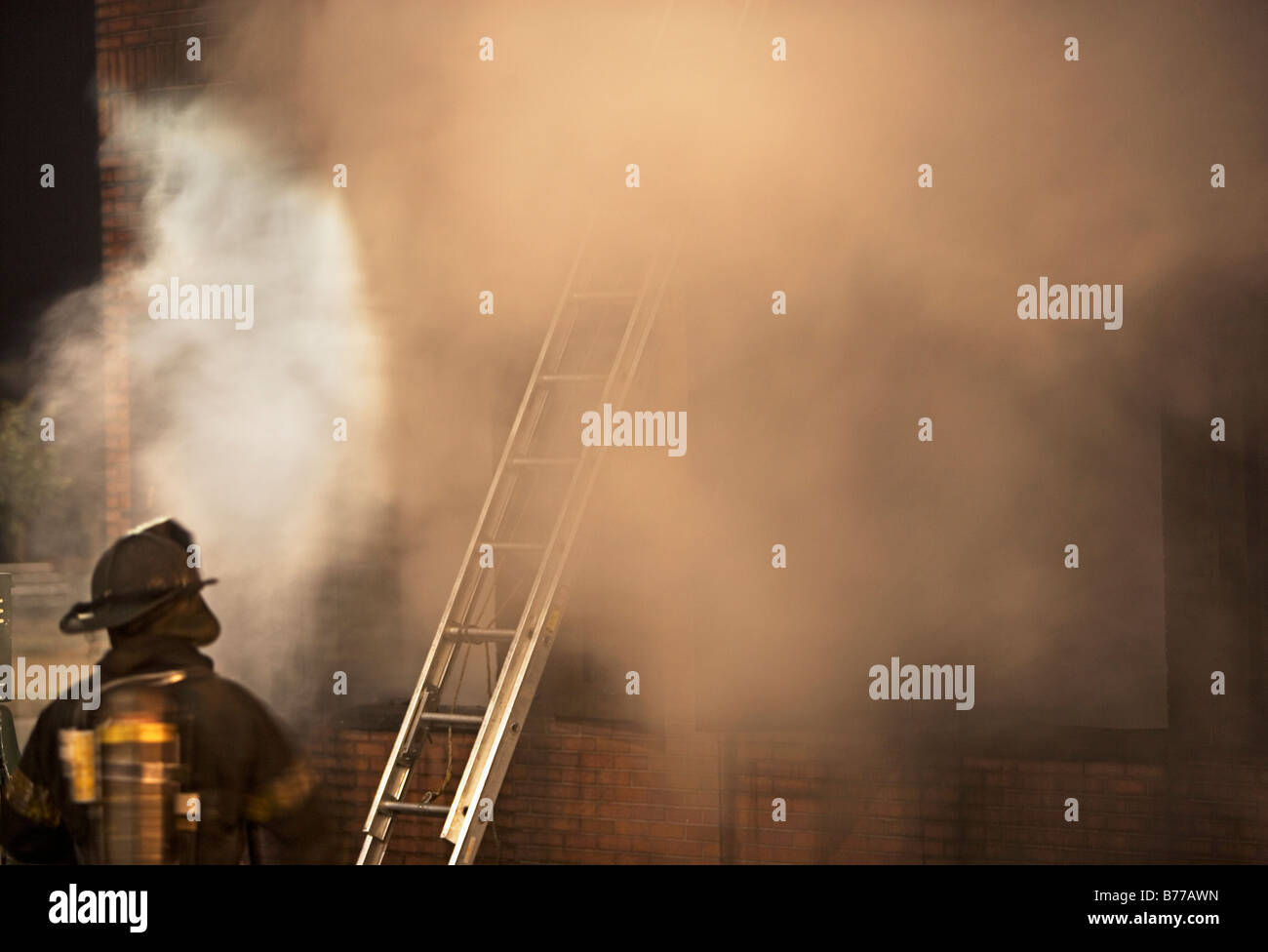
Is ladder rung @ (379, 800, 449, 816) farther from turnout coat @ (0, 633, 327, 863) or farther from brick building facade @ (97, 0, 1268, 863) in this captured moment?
turnout coat @ (0, 633, 327, 863)

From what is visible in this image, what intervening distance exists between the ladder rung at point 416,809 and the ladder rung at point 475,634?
61cm

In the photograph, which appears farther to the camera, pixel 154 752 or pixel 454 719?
pixel 454 719

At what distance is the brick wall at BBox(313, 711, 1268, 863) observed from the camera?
4.37 meters

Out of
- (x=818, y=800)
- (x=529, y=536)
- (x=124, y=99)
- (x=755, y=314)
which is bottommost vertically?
(x=818, y=800)

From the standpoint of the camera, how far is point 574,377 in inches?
188

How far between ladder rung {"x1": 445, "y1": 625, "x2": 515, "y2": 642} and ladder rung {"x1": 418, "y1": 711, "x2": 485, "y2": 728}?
11.1 inches

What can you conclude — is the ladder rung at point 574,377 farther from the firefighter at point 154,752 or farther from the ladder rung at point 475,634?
the firefighter at point 154,752

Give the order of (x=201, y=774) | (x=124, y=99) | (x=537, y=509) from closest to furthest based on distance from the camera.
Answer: (x=201, y=774), (x=537, y=509), (x=124, y=99)

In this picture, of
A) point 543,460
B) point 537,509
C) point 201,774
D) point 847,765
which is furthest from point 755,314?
point 201,774

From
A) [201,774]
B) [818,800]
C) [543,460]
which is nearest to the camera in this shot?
[201,774]

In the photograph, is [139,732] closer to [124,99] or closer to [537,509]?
[537,509]

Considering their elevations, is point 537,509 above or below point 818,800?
above

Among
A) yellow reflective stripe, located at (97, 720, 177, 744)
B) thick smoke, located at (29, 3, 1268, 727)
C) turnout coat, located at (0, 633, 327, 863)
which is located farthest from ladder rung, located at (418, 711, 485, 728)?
yellow reflective stripe, located at (97, 720, 177, 744)

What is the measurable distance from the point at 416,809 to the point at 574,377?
66.7 inches
